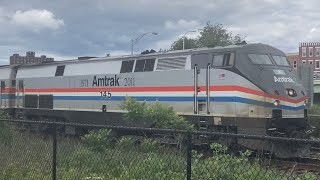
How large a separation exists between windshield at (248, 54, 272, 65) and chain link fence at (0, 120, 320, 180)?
549cm

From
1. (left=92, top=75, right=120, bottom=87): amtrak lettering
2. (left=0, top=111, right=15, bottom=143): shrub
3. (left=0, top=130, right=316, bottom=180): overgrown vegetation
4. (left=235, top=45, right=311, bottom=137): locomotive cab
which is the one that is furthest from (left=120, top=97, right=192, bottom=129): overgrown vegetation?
(left=0, top=130, right=316, bottom=180): overgrown vegetation

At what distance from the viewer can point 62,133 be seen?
8.19 meters

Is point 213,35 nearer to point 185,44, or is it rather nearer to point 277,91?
point 185,44

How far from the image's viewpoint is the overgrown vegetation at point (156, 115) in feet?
42.6

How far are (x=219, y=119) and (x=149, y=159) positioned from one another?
8.14m

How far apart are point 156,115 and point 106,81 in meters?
5.46

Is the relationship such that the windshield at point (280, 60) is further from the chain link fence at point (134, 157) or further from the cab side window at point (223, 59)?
the chain link fence at point (134, 157)

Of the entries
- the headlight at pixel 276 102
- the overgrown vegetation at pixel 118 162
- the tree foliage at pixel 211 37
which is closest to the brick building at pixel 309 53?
the tree foliage at pixel 211 37

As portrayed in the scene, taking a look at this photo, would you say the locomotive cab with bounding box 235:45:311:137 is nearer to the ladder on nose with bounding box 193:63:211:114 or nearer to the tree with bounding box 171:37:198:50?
the ladder on nose with bounding box 193:63:211:114

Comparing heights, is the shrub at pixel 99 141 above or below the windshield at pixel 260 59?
below

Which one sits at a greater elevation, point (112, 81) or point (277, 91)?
point (112, 81)

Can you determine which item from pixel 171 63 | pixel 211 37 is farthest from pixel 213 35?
pixel 171 63

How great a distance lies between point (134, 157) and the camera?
21.9ft

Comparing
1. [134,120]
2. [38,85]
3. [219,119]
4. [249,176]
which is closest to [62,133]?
[249,176]
